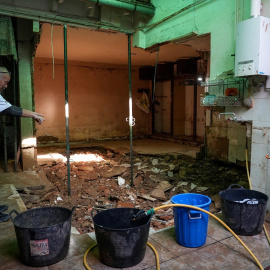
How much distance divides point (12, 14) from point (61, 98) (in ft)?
19.9

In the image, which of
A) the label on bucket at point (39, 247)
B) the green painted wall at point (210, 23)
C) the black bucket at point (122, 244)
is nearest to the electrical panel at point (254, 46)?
the green painted wall at point (210, 23)

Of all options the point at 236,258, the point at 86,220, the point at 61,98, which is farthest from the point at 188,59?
the point at 236,258

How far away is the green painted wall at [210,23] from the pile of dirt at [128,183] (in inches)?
98.5

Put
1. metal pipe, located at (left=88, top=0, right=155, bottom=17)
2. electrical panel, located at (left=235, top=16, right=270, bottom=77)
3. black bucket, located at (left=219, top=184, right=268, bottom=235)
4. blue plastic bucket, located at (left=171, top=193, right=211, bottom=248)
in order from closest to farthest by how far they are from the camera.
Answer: blue plastic bucket, located at (left=171, top=193, right=211, bottom=248), black bucket, located at (left=219, top=184, right=268, bottom=235), electrical panel, located at (left=235, top=16, right=270, bottom=77), metal pipe, located at (left=88, top=0, right=155, bottom=17)

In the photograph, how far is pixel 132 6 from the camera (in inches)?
194

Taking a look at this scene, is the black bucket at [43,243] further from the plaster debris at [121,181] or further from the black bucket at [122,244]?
the plaster debris at [121,181]

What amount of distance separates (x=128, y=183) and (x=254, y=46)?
4.10 m

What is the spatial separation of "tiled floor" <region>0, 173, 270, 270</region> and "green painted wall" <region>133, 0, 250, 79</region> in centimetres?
228

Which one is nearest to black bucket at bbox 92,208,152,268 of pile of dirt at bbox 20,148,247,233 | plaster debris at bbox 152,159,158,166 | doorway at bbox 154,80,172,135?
pile of dirt at bbox 20,148,247,233

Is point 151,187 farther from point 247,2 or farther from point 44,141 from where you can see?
point 44,141

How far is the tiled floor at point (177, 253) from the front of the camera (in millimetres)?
2467

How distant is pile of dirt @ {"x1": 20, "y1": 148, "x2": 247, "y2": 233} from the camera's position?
4902mm

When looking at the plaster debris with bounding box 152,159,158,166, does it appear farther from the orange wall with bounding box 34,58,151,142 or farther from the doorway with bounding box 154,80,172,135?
the orange wall with bounding box 34,58,151,142

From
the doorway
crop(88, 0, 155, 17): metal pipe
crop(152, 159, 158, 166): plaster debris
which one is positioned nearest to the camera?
crop(88, 0, 155, 17): metal pipe
